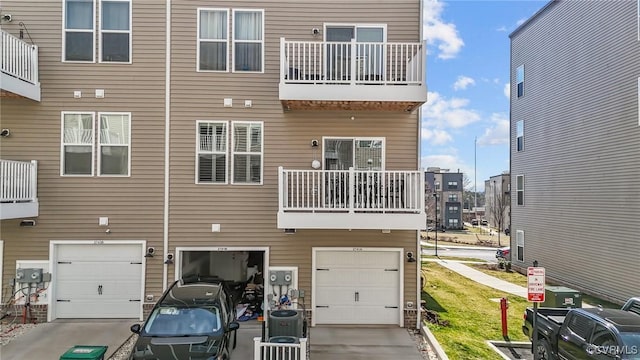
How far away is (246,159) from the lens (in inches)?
369

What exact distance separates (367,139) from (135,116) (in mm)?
5564

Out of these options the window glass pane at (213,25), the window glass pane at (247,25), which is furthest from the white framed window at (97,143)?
the window glass pane at (247,25)

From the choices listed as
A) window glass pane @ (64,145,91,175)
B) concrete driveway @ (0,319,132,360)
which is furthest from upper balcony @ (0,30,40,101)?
concrete driveway @ (0,319,132,360)

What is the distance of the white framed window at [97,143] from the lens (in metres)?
9.28

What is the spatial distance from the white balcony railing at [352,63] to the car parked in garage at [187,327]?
15.9ft

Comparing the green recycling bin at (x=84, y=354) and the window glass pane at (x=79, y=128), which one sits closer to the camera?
the green recycling bin at (x=84, y=354)

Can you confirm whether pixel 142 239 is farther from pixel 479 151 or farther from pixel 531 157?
pixel 479 151

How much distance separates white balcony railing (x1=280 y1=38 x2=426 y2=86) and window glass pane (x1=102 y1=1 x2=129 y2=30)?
3981 mm

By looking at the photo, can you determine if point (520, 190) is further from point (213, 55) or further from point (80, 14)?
point (80, 14)

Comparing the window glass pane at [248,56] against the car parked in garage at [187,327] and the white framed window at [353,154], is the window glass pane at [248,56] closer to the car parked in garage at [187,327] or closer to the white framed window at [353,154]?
the white framed window at [353,154]

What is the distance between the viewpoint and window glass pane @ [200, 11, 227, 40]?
945cm

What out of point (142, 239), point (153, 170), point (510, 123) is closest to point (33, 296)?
point (142, 239)

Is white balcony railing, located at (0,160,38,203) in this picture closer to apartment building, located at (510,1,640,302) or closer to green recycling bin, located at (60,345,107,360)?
green recycling bin, located at (60,345,107,360)

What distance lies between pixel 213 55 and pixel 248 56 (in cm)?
85
